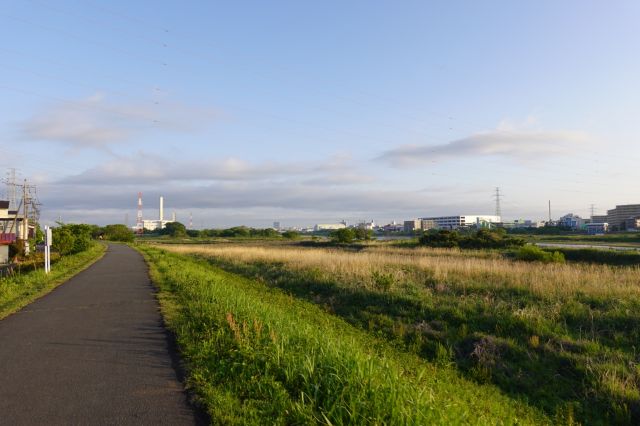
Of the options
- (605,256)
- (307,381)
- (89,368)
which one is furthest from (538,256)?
(89,368)

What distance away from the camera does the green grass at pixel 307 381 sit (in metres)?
4.46

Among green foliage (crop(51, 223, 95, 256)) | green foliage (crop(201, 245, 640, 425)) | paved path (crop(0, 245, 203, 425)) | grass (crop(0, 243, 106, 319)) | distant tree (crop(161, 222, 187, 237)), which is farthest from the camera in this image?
distant tree (crop(161, 222, 187, 237))

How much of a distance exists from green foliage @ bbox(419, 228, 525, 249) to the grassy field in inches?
1156

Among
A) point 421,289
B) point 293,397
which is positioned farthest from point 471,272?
point 293,397

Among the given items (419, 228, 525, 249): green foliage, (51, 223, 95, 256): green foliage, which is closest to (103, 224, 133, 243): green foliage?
(51, 223, 95, 256): green foliage

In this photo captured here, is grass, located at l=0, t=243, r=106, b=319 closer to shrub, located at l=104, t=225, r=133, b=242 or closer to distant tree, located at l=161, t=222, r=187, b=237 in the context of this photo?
shrub, located at l=104, t=225, r=133, b=242

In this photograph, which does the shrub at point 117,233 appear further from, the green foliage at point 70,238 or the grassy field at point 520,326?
the grassy field at point 520,326

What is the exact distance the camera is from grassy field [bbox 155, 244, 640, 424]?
7742 millimetres

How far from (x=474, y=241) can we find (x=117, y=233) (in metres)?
83.7

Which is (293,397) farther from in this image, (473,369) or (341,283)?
(341,283)

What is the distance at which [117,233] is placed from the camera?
10350 cm

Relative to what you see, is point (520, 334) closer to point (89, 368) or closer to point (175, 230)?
point (89, 368)

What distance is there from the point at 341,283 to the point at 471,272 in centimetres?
542

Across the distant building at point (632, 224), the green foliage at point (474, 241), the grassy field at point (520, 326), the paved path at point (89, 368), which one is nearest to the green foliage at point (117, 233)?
the green foliage at point (474, 241)
